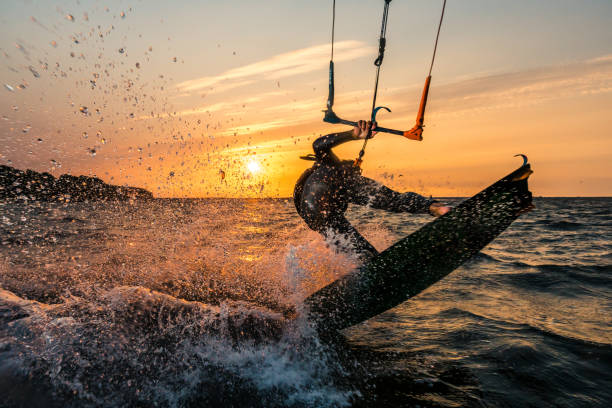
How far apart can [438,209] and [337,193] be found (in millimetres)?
1376

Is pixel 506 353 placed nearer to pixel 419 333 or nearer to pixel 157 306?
pixel 419 333

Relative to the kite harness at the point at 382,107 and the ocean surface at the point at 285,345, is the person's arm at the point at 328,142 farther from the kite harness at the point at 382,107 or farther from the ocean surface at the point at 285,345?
the ocean surface at the point at 285,345

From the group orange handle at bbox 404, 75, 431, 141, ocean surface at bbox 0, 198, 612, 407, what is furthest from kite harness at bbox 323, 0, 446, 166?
ocean surface at bbox 0, 198, 612, 407

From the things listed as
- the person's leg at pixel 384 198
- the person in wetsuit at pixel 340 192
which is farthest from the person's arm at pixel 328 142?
the person's leg at pixel 384 198

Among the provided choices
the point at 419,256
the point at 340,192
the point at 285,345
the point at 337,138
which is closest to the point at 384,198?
the point at 340,192

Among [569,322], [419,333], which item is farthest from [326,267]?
[569,322]

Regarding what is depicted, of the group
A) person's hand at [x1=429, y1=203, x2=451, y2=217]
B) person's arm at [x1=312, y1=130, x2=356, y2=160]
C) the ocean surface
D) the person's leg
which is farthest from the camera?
person's arm at [x1=312, y1=130, x2=356, y2=160]

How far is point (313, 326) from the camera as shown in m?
4.16

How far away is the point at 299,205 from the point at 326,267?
4.76 feet

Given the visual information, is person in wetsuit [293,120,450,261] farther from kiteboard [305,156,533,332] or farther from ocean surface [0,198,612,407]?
ocean surface [0,198,612,407]

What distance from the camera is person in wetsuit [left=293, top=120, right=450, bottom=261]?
4285 mm

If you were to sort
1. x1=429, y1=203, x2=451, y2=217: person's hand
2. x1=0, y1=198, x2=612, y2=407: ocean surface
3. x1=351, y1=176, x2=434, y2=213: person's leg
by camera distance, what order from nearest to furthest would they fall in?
x1=0, y1=198, x2=612, y2=407: ocean surface
x1=429, y1=203, x2=451, y2=217: person's hand
x1=351, y1=176, x2=434, y2=213: person's leg

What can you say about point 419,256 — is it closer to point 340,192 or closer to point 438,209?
point 438,209

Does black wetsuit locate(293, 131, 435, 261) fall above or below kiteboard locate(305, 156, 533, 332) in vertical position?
above
